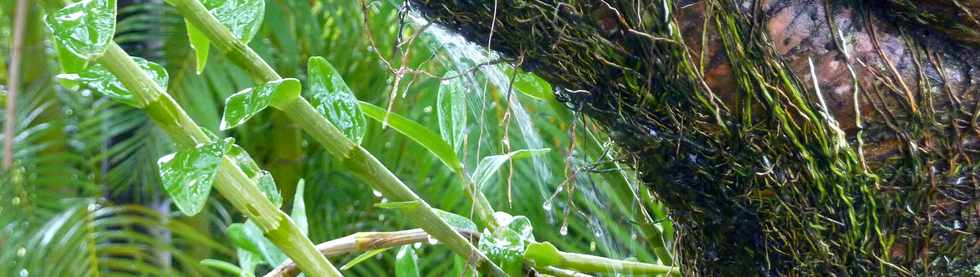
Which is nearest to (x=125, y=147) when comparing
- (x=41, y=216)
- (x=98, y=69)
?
(x=41, y=216)

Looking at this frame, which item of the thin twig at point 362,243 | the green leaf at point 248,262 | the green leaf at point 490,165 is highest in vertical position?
the green leaf at point 490,165

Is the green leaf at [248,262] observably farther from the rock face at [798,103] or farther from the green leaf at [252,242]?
the rock face at [798,103]

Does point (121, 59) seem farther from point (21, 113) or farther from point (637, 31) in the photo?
point (21, 113)

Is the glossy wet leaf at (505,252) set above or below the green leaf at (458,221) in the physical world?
above

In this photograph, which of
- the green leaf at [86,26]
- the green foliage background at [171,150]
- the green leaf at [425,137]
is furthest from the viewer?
the green foliage background at [171,150]

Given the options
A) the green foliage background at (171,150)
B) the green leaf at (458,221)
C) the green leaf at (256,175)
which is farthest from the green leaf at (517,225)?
the green foliage background at (171,150)

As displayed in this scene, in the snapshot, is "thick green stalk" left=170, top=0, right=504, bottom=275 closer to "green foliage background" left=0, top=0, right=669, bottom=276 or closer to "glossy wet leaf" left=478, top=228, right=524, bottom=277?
"glossy wet leaf" left=478, top=228, right=524, bottom=277

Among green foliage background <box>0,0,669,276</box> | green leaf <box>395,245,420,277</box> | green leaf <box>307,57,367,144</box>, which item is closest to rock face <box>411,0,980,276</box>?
green leaf <box>307,57,367,144</box>
